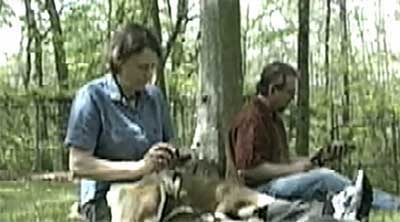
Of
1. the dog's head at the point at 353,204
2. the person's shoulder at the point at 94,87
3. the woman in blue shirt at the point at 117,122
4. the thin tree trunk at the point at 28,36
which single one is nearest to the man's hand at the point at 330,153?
the dog's head at the point at 353,204

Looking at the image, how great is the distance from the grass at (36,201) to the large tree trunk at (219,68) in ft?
4.25

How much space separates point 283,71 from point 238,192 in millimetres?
1725

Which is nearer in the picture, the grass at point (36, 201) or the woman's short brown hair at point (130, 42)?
the woman's short brown hair at point (130, 42)

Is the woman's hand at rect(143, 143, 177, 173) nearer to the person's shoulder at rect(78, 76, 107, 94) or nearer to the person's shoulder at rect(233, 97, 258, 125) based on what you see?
the person's shoulder at rect(78, 76, 107, 94)

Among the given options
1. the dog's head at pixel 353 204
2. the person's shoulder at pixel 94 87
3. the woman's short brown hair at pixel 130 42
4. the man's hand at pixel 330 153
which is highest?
the woman's short brown hair at pixel 130 42

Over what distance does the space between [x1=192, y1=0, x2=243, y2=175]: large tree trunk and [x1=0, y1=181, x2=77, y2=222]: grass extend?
4.25 feet

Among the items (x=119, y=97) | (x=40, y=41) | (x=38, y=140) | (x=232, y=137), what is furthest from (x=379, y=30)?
(x=119, y=97)

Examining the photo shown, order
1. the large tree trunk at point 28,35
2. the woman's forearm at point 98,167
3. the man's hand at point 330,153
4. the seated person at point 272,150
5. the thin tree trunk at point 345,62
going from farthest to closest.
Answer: the large tree trunk at point 28,35 < the thin tree trunk at point 345,62 < the seated person at point 272,150 < the man's hand at point 330,153 < the woman's forearm at point 98,167

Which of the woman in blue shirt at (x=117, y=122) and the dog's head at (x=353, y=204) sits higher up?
the woman in blue shirt at (x=117, y=122)

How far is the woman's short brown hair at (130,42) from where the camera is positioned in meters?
3.25

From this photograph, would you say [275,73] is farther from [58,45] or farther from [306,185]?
→ [58,45]

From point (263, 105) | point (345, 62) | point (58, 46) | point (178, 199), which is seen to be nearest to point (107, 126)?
point (178, 199)

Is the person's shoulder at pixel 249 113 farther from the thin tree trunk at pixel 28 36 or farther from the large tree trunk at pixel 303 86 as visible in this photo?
the thin tree trunk at pixel 28 36

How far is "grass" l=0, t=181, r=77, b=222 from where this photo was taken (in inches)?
319
